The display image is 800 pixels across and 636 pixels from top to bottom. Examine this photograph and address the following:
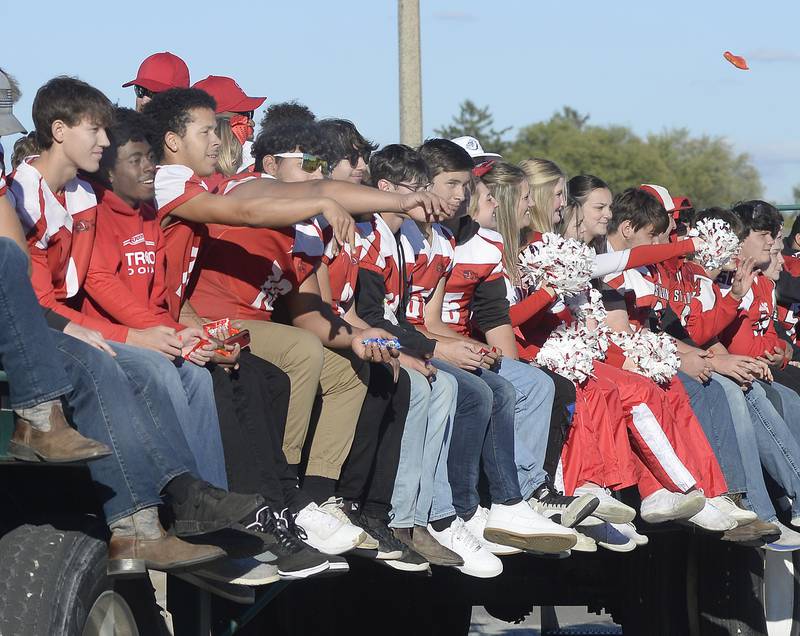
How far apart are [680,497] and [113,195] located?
3.51 m

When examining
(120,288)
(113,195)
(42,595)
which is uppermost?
(113,195)

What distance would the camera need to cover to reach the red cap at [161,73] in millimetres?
7336

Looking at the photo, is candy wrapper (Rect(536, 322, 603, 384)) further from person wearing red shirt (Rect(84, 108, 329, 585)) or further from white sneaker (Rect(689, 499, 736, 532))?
person wearing red shirt (Rect(84, 108, 329, 585))

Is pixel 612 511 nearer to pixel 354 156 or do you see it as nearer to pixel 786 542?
pixel 786 542

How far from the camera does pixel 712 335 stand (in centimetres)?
935

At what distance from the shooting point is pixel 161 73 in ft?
24.3

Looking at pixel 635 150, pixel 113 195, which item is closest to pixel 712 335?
pixel 113 195

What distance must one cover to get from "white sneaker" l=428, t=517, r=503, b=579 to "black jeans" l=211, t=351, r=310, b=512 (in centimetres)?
115

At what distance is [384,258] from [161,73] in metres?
1.56

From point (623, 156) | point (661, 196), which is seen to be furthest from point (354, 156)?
point (623, 156)

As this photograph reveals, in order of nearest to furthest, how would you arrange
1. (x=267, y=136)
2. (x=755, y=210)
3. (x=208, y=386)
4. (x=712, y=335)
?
1. (x=208, y=386)
2. (x=267, y=136)
3. (x=712, y=335)
4. (x=755, y=210)

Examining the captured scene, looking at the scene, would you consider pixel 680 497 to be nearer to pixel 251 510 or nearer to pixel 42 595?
pixel 251 510

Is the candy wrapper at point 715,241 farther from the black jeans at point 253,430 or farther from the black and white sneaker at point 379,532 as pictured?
the black jeans at point 253,430

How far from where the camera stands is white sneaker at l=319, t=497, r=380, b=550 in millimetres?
5761
